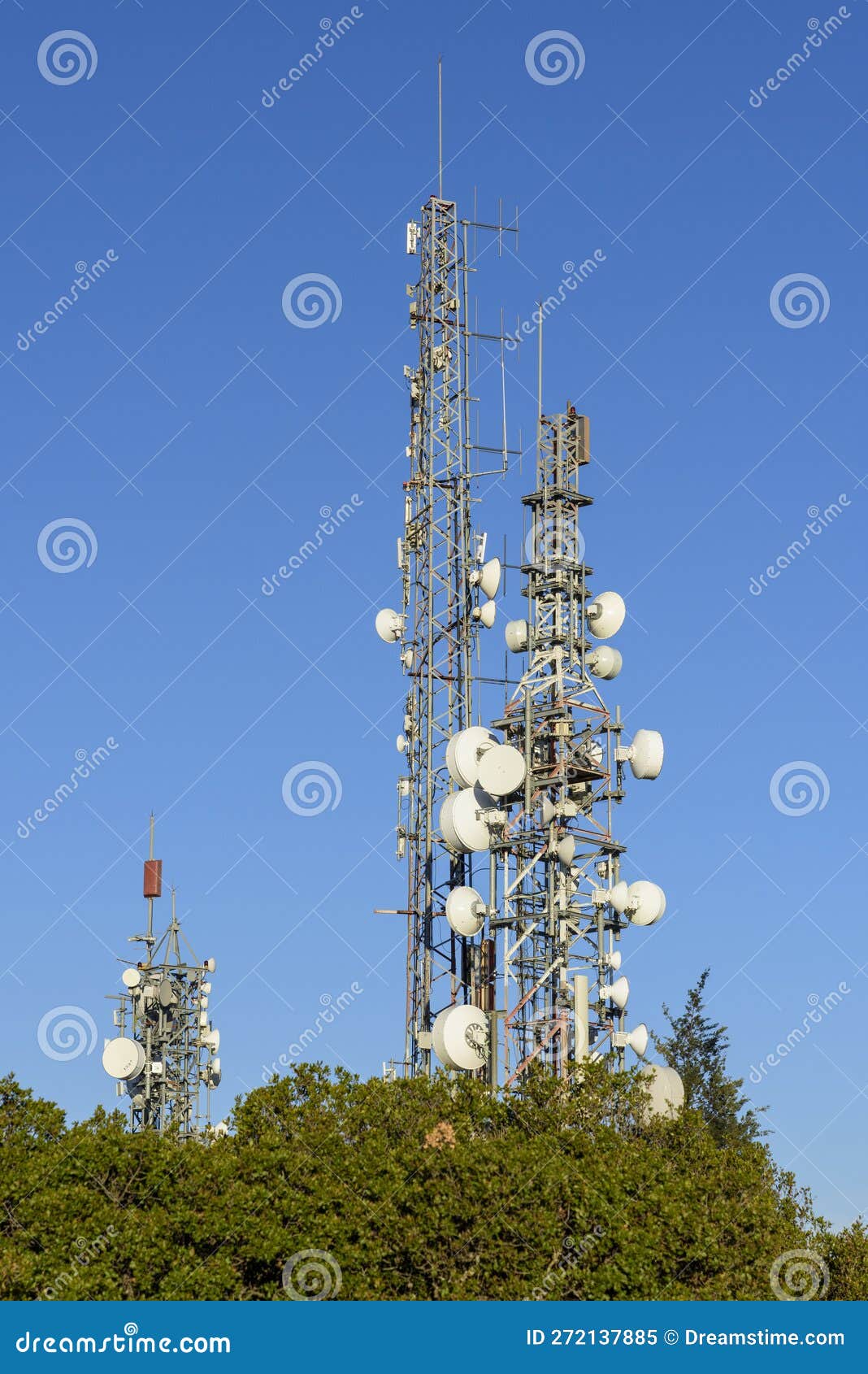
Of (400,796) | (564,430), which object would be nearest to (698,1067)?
(400,796)

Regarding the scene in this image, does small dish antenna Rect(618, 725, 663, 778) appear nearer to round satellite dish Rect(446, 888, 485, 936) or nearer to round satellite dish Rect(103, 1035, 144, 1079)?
round satellite dish Rect(446, 888, 485, 936)

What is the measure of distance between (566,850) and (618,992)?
3.87 metres

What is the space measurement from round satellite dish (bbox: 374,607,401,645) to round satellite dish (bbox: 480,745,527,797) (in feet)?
55.0

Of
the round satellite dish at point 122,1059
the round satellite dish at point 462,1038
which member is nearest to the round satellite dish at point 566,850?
the round satellite dish at point 462,1038

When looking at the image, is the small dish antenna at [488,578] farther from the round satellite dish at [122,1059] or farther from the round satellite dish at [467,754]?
the round satellite dish at [122,1059]

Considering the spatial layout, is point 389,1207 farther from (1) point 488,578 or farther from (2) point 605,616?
(1) point 488,578

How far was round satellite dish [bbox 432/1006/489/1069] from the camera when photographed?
51656 millimetres

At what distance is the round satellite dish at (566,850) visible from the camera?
174ft

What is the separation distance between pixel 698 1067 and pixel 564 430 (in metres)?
36.2

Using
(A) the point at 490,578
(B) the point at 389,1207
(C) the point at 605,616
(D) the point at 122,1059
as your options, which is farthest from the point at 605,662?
(D) the point at 122,1059

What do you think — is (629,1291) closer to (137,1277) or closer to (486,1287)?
(486,1287)

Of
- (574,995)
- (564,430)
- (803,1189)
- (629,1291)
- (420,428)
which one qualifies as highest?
(420,428)

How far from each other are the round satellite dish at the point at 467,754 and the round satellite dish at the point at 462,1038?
601 cm

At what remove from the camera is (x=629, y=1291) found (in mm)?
42750
